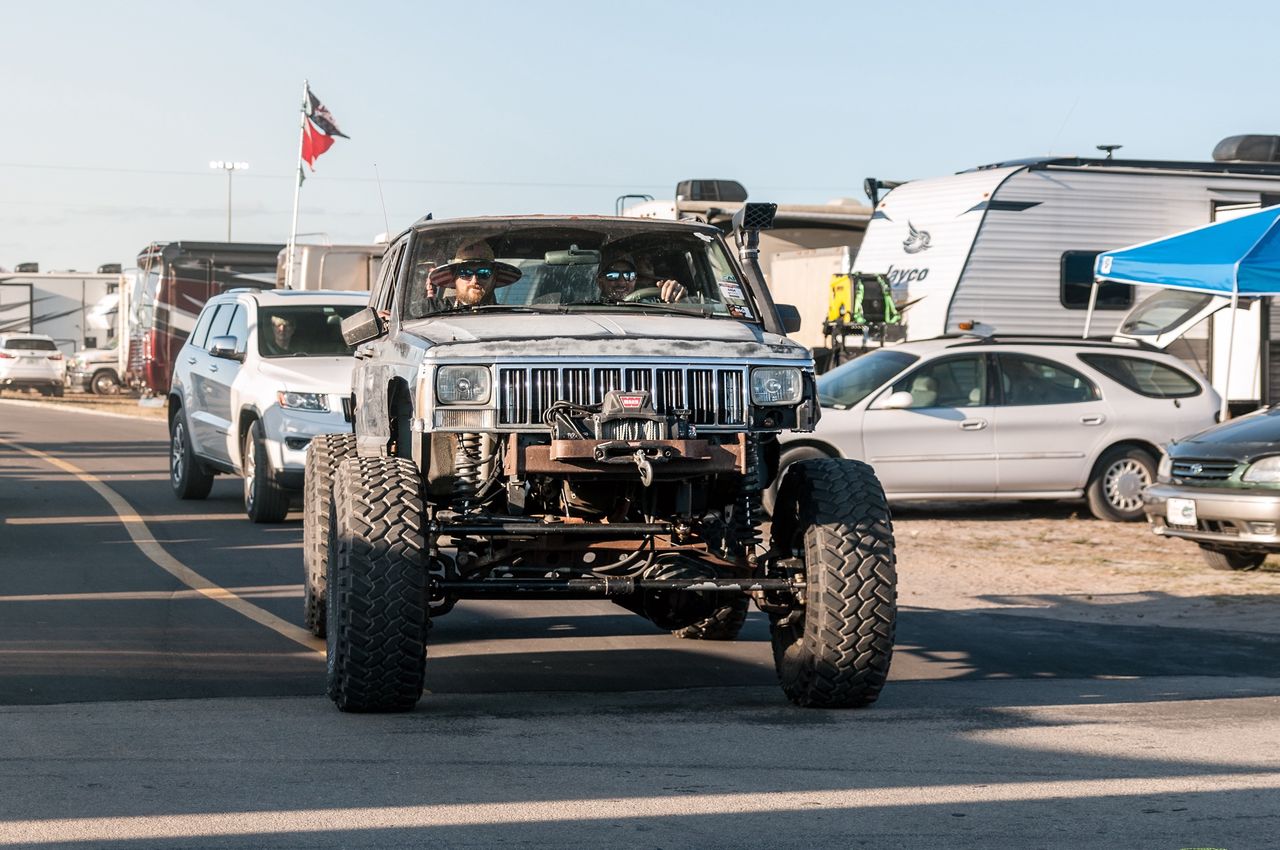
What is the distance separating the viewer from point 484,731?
23.0ft

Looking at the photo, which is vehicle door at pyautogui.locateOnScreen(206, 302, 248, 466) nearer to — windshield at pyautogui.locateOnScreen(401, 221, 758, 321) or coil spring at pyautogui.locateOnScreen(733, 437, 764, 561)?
windshield at pyautogui.locateOnScreen(401, 221, 758, 321)

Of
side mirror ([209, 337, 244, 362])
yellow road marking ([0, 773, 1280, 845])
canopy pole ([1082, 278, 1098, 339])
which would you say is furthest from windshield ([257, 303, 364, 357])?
yellow road marking ([0, 773, 1280, 845])

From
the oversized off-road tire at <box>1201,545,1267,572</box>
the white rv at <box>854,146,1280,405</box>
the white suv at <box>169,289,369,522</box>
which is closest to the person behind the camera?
the oversized off-road tire at <box>1201,545,1267,572</box>

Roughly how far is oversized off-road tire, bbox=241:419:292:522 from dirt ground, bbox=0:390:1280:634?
5.09m

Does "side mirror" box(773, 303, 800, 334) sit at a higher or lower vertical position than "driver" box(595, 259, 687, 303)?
lower

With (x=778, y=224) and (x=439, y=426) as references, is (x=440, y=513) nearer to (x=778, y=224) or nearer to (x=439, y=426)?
(x=439, y=426)

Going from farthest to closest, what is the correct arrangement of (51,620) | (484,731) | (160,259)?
(160,259) → (51,620) → (484,731)

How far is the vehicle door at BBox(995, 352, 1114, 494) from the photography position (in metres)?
16.5

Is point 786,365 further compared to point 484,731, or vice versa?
point 786,365

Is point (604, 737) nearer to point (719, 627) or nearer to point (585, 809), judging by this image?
point (585, 809)

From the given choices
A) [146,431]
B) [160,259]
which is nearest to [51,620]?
[146,431]

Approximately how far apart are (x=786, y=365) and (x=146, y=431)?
2551 centimetres

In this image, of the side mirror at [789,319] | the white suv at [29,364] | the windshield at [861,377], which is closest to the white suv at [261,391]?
the windshield at [861,377]

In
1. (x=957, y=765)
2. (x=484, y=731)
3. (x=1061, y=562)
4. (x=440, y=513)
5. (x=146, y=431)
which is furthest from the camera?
(x=146, y=431)
